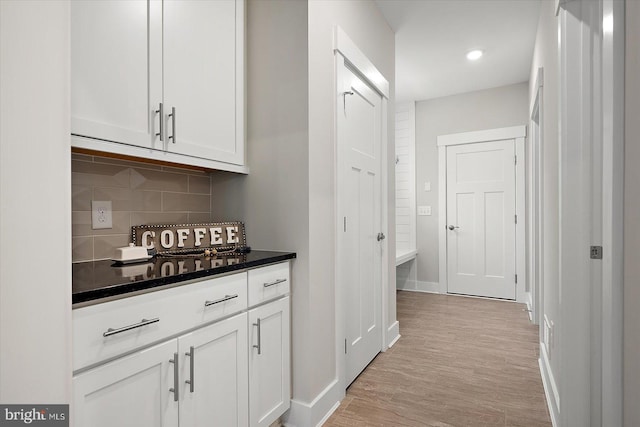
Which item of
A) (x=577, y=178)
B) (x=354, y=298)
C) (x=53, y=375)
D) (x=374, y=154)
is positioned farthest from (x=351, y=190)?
(x=53, y=375)

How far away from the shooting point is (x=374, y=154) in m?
2.71

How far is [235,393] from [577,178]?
1721 millimetres

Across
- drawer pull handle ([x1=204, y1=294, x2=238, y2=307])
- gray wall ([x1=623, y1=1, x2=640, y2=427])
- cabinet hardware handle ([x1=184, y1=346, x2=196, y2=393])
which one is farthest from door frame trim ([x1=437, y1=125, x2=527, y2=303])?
cabinet hardware handle ([x1=184, y1=346, x2=196, y2=393])

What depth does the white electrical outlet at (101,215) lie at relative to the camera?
1533 mm

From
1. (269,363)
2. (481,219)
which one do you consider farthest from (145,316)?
(481,219)

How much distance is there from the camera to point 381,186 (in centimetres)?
281

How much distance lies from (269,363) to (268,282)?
0.37m

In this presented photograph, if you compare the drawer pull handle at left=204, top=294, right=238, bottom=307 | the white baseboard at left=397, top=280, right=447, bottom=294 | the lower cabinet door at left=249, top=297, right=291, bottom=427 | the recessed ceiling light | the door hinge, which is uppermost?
the recessed ceiling light

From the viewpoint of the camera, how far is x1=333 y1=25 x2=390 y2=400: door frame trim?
2.07 meters

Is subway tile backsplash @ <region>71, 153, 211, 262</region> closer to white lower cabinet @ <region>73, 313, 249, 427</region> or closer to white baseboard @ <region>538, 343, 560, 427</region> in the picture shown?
white lower cabinet @ <region>73, 313, 249, 427</region>

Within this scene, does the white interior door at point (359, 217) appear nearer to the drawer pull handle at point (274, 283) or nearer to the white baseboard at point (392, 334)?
the white baseboard at point (392, 334)

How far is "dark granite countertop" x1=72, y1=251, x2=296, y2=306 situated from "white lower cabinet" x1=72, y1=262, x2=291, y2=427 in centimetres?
4

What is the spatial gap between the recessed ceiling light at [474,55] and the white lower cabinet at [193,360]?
3.10 meters

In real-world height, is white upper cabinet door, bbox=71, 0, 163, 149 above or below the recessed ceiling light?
below
